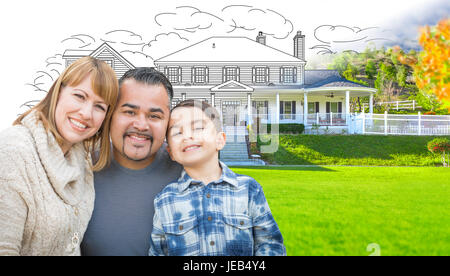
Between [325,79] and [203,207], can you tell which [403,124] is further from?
[203,207]

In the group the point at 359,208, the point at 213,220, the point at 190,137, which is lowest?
the point at 359,208

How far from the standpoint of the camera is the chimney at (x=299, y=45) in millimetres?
2127

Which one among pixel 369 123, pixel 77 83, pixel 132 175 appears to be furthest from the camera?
pixel 369 123

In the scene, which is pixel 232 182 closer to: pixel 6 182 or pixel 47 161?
pixel 47 161

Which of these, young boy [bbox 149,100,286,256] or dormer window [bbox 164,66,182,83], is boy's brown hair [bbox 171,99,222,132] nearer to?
young boy [bbox 149,100,286,256]

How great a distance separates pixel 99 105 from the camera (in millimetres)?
1518

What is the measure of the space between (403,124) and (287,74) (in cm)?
94

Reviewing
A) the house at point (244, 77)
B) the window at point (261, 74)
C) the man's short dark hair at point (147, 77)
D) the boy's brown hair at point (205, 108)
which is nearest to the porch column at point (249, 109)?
the house at point (244, 77)

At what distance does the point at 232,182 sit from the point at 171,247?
1.44ft

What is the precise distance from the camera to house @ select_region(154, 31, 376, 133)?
2.04 metres

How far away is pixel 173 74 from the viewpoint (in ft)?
6.74

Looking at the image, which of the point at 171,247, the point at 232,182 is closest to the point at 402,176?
the point at 232,182

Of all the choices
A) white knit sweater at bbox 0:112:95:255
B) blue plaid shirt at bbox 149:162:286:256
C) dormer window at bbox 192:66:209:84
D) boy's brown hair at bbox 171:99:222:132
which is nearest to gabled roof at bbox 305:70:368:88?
dormer window at bbox 192:66:209:84

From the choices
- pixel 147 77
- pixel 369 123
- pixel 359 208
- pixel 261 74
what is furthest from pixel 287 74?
pixel 359 208
